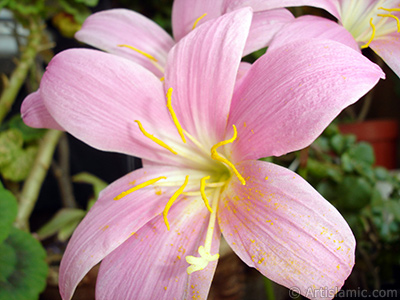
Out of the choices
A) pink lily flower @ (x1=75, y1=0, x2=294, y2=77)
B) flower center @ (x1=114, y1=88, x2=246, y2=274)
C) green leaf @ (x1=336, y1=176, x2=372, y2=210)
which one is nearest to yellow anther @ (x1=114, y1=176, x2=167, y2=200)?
flower center @ (x1=114, y1=88, x2=246, y2=274)

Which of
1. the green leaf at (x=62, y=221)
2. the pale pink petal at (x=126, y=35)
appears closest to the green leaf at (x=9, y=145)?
the green leaf at (x=62, y=221)

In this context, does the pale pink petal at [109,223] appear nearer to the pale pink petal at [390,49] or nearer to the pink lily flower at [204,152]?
the pink lily flower at [204,152]

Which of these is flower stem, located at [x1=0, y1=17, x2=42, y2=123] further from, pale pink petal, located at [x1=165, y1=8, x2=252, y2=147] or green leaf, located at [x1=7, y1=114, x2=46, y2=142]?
pale pink petal, located at [x1=165, y1=8, x2=252, y2=147]

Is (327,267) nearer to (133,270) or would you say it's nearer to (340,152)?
(133,270)

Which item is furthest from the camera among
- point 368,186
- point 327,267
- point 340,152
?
point 340,152

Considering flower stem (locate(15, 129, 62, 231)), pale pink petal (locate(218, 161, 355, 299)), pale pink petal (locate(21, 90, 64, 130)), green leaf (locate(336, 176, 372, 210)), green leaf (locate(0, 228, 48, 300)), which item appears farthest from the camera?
flower stem (locate(15, 129, 62, 231))

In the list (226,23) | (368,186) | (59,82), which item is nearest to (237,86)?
(226,23)

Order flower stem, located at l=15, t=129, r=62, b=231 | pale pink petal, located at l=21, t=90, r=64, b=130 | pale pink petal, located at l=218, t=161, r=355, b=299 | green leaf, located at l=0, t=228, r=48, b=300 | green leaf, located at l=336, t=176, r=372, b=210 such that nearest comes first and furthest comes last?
pale pink petal, located at l=218, t=161, r=355, b=299 < pale pink petal, located at l=21, t=90, r=64, b=130 < green leaf, located at l=0, t=228, r=48, b=300 < green leaf, located at l=336, t=176, r=372, b=210 < flower stem, located at l=15, t=129, r=62, b=231
